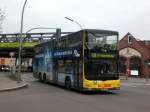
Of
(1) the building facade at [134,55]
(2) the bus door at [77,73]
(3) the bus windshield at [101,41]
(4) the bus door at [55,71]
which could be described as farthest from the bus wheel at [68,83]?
(1) the building facade at [134,55]

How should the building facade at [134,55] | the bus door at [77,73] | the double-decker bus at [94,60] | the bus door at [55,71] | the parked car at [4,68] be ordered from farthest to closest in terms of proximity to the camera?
the parked car at [4,68] < the building facade at [134,55] < the bus door at [55,71] < the bus door at [77,73] < the double-decker bus at [94,60]

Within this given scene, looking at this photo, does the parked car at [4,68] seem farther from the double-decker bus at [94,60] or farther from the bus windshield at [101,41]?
the bus windshield at [101,41]

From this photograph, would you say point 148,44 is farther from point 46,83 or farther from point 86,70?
point 86,70

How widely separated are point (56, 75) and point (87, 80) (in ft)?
22.1

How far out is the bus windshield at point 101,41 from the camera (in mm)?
24516

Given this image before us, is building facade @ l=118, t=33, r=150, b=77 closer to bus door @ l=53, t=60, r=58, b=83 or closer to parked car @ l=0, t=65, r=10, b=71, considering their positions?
parked car @ l=0, t=65, r=10, b=71

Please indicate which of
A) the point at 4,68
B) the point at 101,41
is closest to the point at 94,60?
the point at 101,41

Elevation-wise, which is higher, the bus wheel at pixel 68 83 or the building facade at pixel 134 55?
the building facade at pixel 134 55

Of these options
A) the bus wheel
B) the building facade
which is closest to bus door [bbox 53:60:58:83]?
the bus wheel

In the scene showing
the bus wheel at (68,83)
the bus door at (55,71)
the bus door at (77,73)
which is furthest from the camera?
the bus door at (55,71)

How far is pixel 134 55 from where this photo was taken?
7538cm

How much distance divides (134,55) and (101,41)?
168 feet

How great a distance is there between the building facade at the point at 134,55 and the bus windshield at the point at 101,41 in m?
47.6

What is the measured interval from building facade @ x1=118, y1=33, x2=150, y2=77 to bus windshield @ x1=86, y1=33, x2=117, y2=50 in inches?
1875
